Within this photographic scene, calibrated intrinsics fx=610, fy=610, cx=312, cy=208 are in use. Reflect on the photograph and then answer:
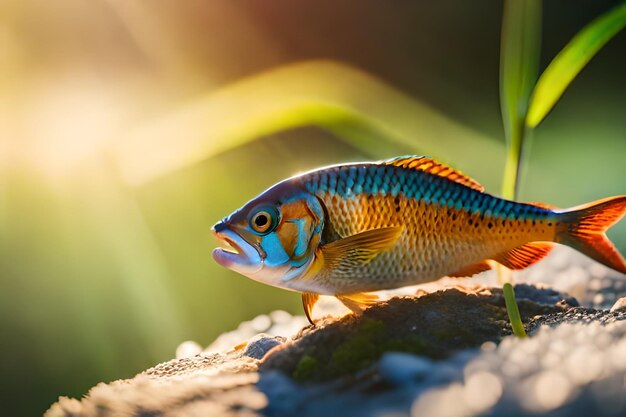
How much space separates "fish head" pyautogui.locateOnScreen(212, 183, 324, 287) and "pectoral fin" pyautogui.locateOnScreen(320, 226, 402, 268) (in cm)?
3

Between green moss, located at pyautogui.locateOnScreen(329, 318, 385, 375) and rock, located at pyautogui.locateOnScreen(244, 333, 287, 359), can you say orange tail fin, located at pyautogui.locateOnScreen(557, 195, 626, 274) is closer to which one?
green moss, located at pyautogui.locateOnScreen(329, 318, 385, 375)

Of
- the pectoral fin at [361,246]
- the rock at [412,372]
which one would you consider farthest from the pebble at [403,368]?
the pectoral fin at [361,246]

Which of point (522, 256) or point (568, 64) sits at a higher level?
point (568, 64)

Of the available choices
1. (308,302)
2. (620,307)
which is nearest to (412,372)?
(308,302)

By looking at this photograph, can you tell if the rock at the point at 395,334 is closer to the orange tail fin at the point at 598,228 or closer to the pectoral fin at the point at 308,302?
the pectoral fin at the point at 308,302

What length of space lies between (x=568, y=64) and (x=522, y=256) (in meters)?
0.39

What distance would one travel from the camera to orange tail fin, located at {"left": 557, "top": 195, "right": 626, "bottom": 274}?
760 mm

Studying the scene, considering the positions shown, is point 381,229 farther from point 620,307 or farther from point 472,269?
point 620,307

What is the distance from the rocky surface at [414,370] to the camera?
54 cm

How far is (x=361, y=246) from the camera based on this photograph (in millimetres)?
739

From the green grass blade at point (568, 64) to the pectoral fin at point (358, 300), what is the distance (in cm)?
41

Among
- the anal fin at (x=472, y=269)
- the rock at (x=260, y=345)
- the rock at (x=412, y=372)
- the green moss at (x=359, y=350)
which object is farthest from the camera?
the rock at (x=260, y=345)

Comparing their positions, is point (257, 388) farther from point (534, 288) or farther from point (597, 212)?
point (534, 288)

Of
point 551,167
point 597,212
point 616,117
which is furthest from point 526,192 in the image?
point 597,212
